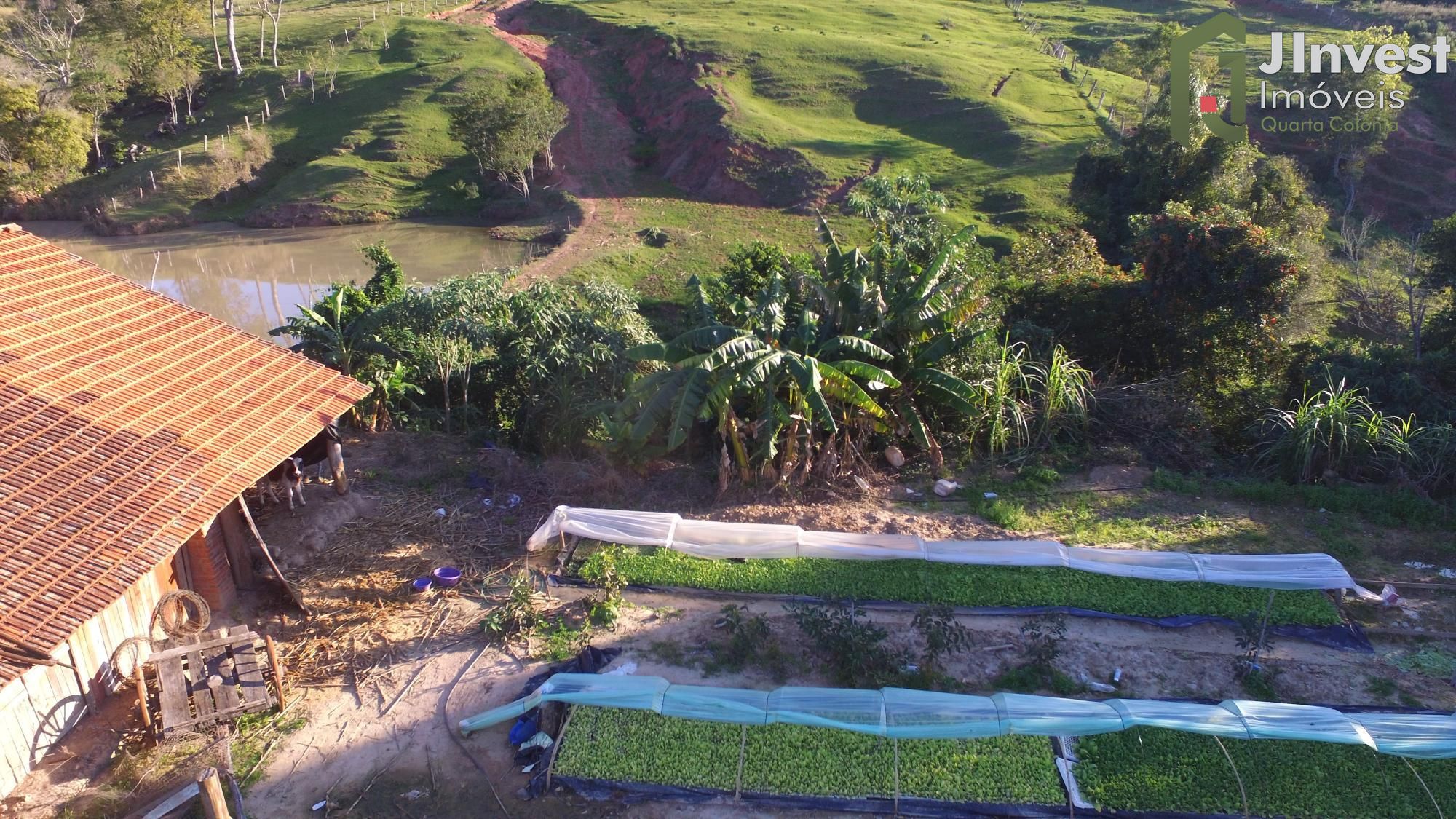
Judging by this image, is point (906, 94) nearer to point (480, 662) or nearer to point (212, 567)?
point (480, 662)

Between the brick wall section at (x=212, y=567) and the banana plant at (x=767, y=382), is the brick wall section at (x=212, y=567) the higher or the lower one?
the lower one

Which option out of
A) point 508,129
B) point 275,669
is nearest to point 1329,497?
point 275,669

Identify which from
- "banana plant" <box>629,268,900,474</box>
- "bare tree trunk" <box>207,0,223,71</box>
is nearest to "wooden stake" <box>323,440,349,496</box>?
"banana plant" <box>629,268,900,474</box>

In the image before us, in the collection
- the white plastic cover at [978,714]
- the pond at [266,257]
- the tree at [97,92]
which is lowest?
the pond at [266,257]

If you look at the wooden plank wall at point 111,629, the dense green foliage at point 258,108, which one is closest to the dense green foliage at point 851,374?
the wooden plank wall at point 111,629

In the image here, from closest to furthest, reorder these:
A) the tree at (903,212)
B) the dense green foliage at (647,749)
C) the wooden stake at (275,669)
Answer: the dense green foliage at (647,749), the wooden stake at (275,669), the tree at (903,212)

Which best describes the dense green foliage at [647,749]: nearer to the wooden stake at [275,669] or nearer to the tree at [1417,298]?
the wooden stake at [275,669]

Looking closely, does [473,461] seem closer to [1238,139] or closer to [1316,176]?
[1238,139]
